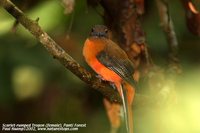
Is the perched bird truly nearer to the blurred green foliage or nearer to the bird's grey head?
the bird's grey head

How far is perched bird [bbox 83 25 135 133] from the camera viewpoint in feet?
5.37

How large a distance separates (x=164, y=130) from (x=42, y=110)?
478 mm

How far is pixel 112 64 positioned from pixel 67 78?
43 cm

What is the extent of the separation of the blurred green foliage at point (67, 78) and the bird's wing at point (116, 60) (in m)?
0.18

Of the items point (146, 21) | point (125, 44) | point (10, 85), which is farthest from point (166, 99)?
point (10, 85)

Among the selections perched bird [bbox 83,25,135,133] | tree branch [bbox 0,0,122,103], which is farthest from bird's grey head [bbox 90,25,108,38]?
tree branch [bbox 0,0,122,103]

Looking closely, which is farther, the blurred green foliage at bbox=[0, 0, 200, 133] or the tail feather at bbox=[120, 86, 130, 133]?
the blurred green foliage at bbox=[0, 0, 200, 133]

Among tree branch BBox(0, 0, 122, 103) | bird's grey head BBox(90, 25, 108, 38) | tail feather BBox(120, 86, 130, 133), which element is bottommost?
tail feather BBox(120, 86, 130, 133)

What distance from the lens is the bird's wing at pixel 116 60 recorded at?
1626 millimetres

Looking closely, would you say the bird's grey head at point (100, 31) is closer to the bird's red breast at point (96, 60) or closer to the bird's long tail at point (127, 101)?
the bird's red breast at point (96, 60)

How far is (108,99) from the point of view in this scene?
5.65ft

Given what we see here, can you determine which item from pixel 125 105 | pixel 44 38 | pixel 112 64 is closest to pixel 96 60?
pixel 112 64

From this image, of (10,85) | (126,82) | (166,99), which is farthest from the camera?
(10,85)

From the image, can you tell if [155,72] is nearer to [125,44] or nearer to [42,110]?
[125,44]
